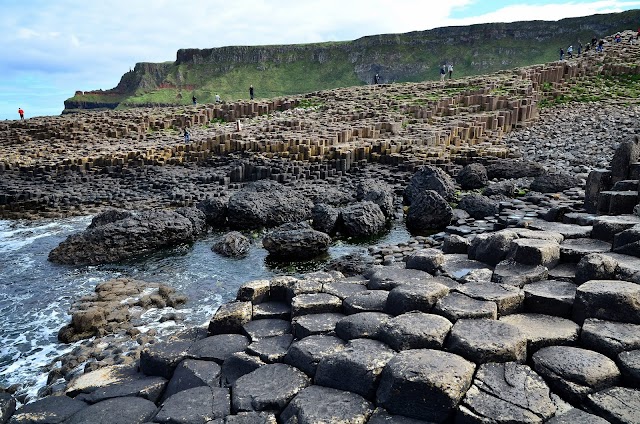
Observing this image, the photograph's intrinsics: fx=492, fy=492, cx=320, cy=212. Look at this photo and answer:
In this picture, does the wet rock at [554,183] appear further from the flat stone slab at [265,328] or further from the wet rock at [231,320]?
the wet rock at [231,320]

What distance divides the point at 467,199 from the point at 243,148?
489 inches

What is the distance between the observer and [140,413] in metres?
5.30

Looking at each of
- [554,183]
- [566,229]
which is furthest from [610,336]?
[554,183]

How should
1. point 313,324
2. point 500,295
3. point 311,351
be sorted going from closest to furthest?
point 311,351
point 500,295
point 313,324

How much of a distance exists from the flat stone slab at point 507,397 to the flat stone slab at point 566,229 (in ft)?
12.8

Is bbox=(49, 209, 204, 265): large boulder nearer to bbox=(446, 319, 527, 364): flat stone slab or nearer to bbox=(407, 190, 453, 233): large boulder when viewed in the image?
bbox=(407, 190, 453, 233): large boulder

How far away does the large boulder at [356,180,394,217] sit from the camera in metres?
16.8

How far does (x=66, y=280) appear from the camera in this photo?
12.2m

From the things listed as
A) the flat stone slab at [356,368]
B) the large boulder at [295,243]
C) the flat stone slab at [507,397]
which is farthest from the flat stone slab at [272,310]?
the large boulder at [295,243]

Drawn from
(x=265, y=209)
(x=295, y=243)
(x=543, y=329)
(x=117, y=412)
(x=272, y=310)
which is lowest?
(x=295, y=243)

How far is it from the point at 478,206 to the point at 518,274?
9.53m

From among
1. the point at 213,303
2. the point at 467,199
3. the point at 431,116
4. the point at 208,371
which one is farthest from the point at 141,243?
the point at 431,116

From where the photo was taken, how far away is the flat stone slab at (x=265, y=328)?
6.40 meters

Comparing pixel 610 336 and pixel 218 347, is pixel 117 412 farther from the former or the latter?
pixel 610 336
